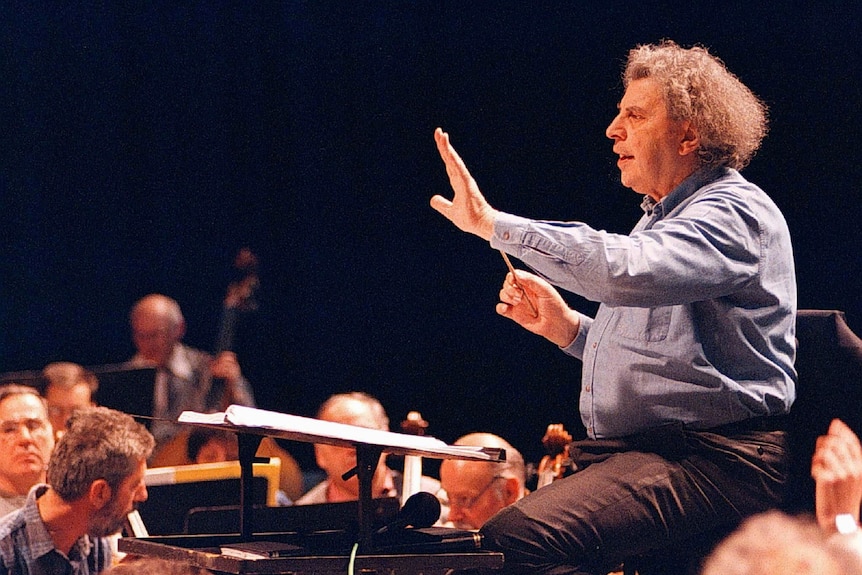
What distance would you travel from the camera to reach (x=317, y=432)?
1857mm

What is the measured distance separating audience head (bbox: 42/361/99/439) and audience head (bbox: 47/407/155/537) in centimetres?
150

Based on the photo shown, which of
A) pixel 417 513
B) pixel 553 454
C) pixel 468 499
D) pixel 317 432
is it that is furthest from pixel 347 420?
pixel 317 432

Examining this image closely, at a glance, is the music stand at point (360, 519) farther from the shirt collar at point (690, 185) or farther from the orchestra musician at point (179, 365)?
the orchestra musician at point (179, 365)

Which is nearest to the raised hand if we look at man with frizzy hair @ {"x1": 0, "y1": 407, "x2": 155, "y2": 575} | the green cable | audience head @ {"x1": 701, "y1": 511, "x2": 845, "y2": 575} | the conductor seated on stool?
the green cable

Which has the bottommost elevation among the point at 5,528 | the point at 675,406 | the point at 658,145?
the point at 5,528

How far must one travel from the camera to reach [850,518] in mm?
1491

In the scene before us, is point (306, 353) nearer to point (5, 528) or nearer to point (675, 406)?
point (5, 528)

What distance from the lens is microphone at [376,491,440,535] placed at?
2080 millimetres

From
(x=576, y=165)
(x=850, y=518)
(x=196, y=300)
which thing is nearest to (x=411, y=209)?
(x=576, y=165)

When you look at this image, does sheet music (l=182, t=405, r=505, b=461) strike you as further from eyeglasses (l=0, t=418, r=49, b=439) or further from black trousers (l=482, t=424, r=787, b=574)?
eyeglasses (l=0, t=418, r=49, b=439)

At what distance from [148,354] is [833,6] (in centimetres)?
413

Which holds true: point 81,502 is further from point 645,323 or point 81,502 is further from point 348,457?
point 645,323

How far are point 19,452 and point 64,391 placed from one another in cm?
111

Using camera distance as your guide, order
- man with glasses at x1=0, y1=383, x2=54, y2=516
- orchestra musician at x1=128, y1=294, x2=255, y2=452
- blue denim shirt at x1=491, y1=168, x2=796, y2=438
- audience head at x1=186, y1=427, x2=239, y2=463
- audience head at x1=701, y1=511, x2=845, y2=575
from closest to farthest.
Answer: audience head at x1=701, y1=511, x2=845, y2=575
blue denim shirt at x1=491, y1=168, x2=796, y2=438
man with glasses at x1=0, y1=383, x2=54, y2=516
audience head at x1=186, y1=427, x2=239, y2=463
orchestra musician at x1=128, y1=294, x2=255, y2=452
